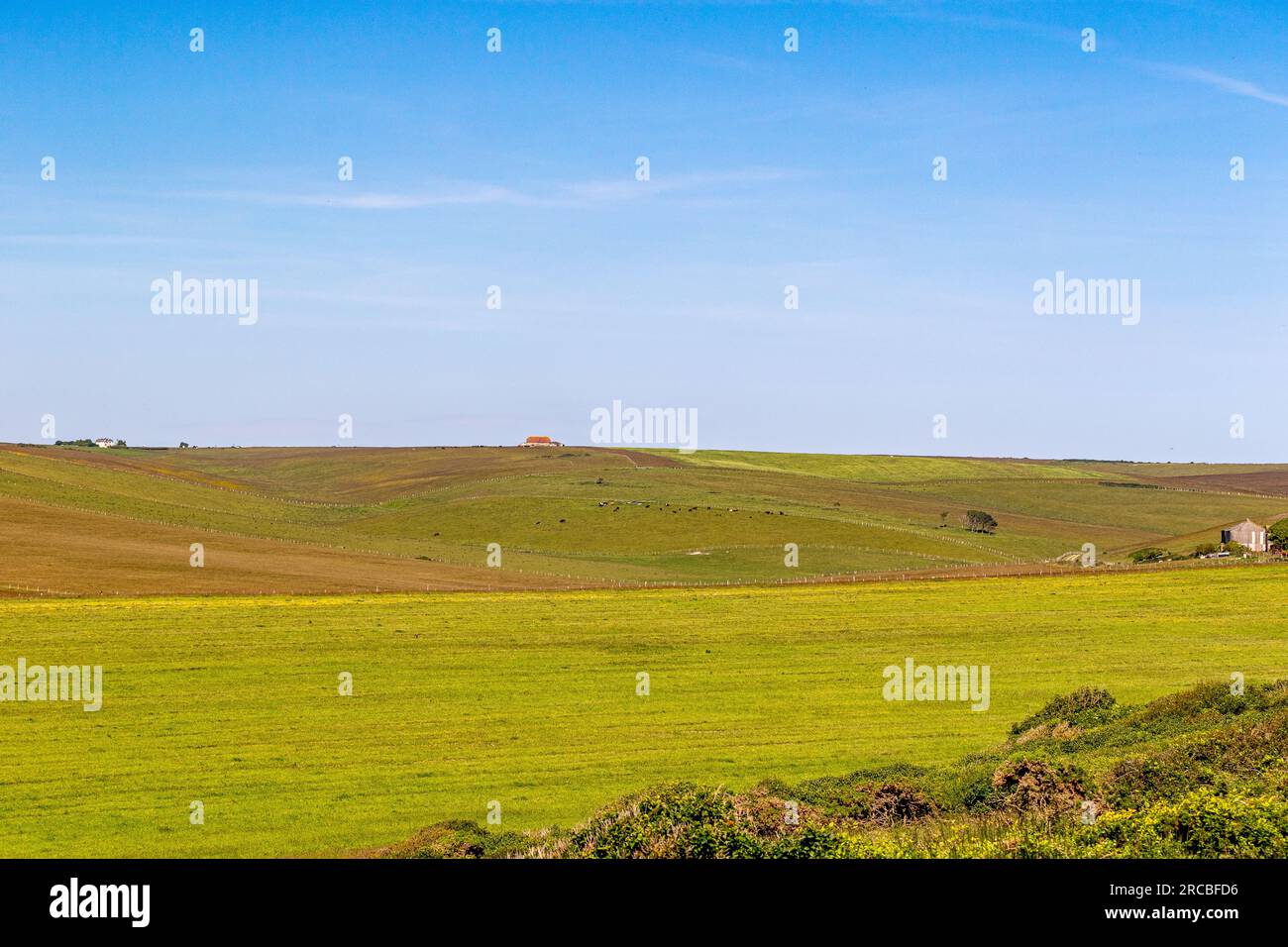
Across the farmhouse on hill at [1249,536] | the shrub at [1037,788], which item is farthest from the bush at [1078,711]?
the farmhouse on hill at [1249,536]

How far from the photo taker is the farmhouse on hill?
350 feet

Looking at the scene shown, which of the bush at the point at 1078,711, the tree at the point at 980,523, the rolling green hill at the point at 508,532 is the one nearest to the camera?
the bush at the point at 1078,711

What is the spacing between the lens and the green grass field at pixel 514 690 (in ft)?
104

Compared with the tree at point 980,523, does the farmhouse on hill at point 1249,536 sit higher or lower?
lower

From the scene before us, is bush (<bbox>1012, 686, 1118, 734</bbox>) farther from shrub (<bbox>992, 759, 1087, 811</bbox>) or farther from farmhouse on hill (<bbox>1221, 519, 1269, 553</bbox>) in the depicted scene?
farmhouse on hill (<bbox>1221, 519, 1269, 553</bbox>)

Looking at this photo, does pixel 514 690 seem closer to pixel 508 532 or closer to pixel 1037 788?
pixel 1037 788

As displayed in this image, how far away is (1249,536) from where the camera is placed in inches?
4289

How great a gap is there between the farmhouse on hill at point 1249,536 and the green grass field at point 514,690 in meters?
31.6

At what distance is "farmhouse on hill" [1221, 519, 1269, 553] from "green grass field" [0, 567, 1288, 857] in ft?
104

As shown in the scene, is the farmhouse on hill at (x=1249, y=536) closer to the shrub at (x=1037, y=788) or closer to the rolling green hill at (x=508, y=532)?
the rolling green hill at (x=508, y=532)

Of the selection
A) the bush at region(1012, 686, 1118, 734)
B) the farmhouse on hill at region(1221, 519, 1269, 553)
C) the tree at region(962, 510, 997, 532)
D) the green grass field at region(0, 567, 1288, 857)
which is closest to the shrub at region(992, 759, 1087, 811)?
the bush at region(1012, 686, 1118, 734)

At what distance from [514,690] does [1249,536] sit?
3358 inches

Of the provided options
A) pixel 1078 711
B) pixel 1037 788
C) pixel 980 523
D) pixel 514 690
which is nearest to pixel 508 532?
pixel 980 523
